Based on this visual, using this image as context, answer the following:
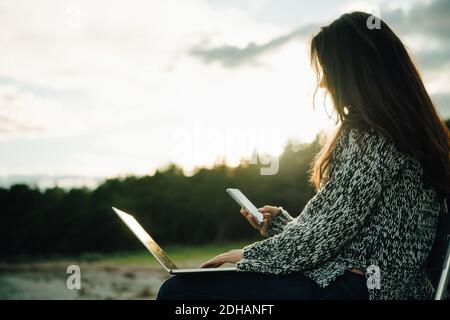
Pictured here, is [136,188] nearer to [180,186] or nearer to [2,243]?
[180,186]

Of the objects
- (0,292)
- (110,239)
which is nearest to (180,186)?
(110,239)

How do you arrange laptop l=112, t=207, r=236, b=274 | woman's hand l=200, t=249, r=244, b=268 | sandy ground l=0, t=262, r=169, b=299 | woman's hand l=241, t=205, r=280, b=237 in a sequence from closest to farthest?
laptop l=112, t=207, r=236, b=274
woman's hand l=200, t=249, r=244, b=268
woman's hand l=241, t=205, r=280, b=237
sandy ground l=0, t=262, r=169, b=299

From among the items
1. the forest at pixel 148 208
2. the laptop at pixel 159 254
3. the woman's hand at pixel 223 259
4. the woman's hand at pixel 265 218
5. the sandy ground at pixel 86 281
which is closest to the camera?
the laptop at pixel 159 254

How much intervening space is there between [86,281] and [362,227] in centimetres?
778

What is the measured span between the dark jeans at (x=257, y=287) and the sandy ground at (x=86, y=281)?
4.88 metres

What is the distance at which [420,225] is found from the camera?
5.88ft

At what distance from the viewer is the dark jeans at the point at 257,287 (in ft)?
5.71

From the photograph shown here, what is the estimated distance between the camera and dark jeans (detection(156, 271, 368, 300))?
1740mm

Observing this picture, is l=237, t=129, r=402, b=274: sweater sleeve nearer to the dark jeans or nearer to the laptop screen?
the dark jeans

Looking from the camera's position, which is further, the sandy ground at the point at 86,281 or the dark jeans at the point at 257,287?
the sandy ground at the point at 86,281

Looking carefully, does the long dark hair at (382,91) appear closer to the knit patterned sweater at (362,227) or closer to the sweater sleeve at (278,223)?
the knit patterned sweater at (362,227)

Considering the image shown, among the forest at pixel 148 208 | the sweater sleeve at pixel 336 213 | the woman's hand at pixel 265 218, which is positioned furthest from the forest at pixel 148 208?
the sweater sleeve at pixel 336 213

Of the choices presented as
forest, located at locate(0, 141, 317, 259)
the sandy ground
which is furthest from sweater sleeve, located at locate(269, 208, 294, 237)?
forest, located at locate(0, 141, 317, 259)
